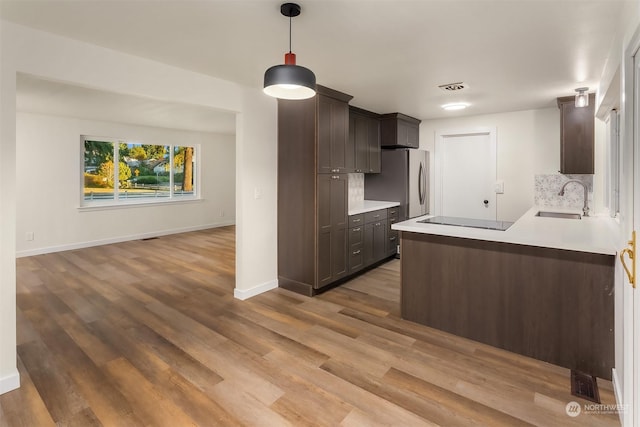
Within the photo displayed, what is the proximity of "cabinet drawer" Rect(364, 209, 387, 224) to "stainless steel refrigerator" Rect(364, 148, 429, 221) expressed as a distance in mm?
526

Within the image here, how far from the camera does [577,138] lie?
4012mm

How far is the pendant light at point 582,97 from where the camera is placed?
3.81 m

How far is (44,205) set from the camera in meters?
5.84

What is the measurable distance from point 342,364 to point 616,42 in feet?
9.65

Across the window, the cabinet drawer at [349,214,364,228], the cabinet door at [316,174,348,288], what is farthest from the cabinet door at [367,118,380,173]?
the window

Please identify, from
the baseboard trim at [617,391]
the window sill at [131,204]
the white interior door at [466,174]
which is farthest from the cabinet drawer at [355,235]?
the window sill at [131,204]

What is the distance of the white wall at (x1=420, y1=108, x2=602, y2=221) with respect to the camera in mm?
4898

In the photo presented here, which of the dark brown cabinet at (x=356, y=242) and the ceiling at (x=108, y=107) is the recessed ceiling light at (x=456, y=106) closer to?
the dark brown cabinet at (x=356, y=242)

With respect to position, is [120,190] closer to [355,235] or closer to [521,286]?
[355,235]

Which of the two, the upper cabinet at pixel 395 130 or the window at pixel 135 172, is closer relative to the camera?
the upper cabinet at pixel 395 130

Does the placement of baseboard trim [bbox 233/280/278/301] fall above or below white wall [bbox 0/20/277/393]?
below

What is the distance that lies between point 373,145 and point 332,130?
155 cm

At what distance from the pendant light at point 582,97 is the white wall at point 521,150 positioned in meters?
0.97

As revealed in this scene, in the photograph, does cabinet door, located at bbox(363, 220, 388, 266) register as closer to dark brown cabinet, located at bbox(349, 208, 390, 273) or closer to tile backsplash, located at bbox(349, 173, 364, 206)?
dark brown cabinet, located at bbox(349, 208, 390, 273)
